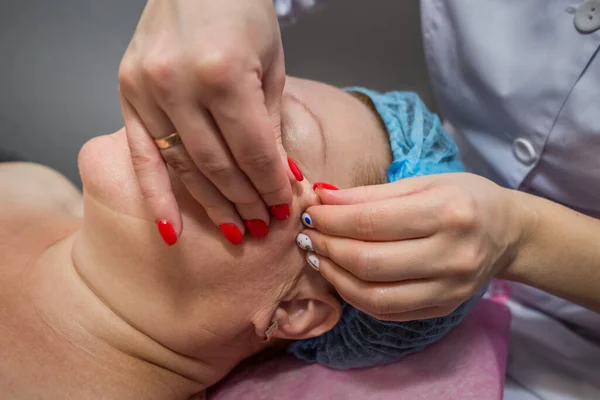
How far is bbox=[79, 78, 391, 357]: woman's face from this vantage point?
32.2 inches

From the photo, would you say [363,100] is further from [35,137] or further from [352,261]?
[35,137]

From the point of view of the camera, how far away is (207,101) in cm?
59

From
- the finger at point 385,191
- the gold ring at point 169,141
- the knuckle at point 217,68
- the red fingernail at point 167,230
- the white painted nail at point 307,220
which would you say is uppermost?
the knuckle at point 217,68

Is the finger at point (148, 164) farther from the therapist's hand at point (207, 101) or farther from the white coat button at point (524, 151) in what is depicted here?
the white coat button at point (524, 151)

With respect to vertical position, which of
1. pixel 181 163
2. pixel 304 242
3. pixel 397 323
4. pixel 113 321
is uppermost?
pixel 181 163

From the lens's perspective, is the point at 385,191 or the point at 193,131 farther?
the point at 385,191

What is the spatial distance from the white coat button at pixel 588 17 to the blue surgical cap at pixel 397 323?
1.05 feet

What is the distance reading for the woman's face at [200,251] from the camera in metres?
0.82

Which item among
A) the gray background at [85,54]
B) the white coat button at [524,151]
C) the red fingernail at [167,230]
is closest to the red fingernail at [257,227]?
the red fingernail at [167,230]

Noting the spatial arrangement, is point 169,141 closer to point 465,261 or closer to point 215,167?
A: point 215,167

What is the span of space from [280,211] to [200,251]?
0.49 feet

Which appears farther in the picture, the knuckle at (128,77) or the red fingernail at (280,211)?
the red fingernail at (280,211)

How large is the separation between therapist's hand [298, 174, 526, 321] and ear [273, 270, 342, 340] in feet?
0.38

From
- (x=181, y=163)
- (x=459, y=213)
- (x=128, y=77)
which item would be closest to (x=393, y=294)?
(x=459, y=213)
